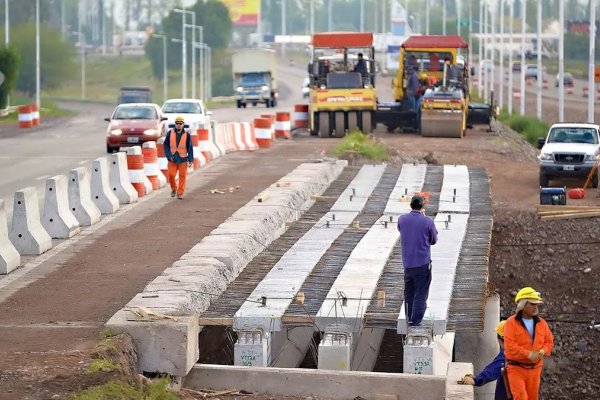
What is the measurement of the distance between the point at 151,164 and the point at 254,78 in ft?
205

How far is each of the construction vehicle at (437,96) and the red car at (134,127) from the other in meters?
9.95

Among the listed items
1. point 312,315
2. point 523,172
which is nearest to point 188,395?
point 312,315

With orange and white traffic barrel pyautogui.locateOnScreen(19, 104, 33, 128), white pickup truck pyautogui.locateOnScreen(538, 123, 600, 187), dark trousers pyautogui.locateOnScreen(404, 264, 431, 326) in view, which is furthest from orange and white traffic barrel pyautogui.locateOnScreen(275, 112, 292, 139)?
dark trousers pyautogui.locateOnScreen(404, 264, 431, 326)

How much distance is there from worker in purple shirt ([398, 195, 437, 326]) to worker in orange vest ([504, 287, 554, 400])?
6.62ft

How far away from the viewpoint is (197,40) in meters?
164

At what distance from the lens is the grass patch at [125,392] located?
36.9 ft

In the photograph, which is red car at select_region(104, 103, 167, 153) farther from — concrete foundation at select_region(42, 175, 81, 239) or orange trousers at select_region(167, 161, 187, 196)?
concrete foundation at select_region(42, 175, 81, 239)

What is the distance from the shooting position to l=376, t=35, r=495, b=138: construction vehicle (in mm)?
48344

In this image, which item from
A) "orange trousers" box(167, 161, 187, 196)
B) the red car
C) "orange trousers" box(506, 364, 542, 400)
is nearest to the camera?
"orange trousers" box(506, 364, 542, 400)

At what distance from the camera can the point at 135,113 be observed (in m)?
42.8

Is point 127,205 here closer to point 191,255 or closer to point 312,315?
point 191,255

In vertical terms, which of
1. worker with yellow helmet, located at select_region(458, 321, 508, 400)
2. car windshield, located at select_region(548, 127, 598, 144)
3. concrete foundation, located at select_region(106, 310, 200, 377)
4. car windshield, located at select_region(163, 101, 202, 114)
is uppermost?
car windshield, located at select_region(163, 101, 202, 114)

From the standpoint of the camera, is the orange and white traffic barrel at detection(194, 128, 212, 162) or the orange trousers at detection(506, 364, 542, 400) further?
the orange and white traffic barrel at detection(194, 128, 212, 162)

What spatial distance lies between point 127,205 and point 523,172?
1685 cm
